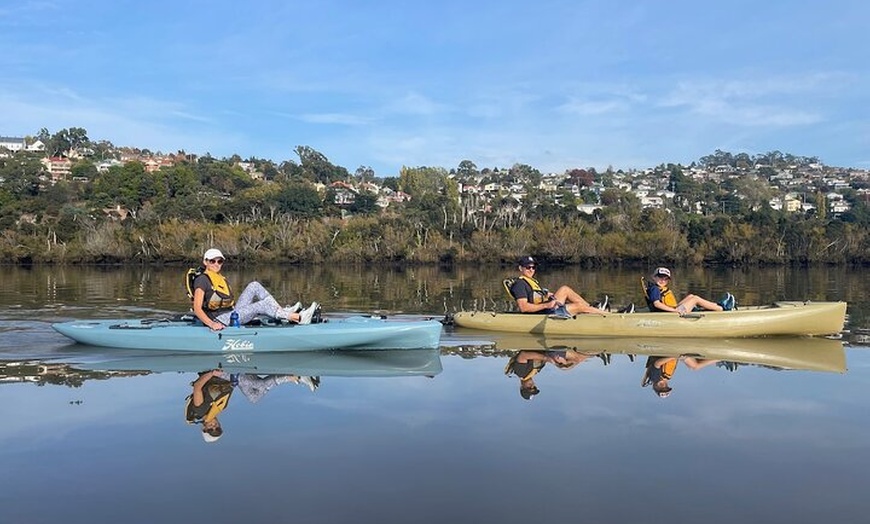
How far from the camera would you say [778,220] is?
52375 millimetres

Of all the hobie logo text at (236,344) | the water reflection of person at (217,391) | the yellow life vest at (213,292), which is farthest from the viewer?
the yellow life vest at (213,292)

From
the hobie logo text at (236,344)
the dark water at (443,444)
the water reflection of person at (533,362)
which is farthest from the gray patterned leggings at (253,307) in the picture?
the water reflection of person at (533,362)

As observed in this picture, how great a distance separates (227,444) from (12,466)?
5.71 feet

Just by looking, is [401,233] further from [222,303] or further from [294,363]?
[294,363]

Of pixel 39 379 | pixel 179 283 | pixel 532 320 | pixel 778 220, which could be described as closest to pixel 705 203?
pixel 778 220

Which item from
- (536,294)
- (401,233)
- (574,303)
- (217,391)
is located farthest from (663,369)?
(401,233)

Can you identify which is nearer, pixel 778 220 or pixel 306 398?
pixel 306 398

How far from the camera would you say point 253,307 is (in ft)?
37.6

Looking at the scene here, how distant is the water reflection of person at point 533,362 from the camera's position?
9734 mm

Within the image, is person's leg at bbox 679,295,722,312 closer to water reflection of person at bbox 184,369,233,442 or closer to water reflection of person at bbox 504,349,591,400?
water reflection of person at bbox 504,349,591,400

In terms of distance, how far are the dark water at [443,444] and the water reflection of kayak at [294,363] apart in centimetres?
8

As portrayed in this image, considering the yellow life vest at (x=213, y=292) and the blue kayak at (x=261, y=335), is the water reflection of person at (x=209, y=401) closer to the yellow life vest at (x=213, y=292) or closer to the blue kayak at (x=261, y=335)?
the blue kayak at (x=261, y=335)

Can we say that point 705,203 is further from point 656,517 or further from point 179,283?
point 656,517

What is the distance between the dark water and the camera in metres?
5.49
